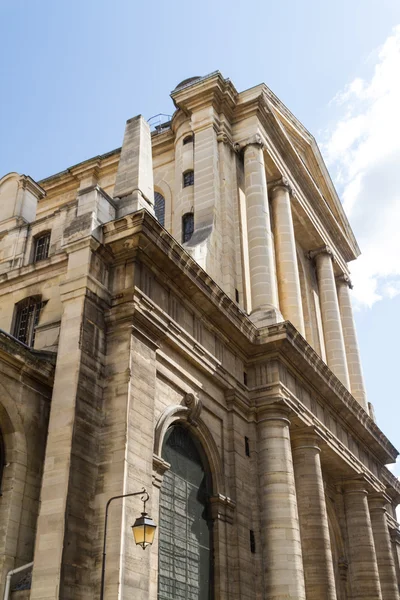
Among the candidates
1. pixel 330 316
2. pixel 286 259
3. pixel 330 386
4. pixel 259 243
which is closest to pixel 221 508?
pixel 330 386

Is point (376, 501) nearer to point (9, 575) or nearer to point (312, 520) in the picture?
point (312, 520)

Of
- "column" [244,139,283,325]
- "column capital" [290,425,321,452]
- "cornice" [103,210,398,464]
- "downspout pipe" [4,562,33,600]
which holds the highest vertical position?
"column" [244,139,283,325]

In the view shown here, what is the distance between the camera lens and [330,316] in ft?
111

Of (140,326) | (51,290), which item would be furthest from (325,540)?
(51,290)

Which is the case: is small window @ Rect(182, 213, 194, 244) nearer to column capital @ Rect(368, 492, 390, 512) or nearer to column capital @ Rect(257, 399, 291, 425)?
column capital @ Rect(257, 399, 291, 425)

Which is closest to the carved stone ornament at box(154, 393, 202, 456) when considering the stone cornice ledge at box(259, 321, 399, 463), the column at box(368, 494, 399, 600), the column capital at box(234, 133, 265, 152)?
the stone cornice ledge at box(259, 321, 399, 463)

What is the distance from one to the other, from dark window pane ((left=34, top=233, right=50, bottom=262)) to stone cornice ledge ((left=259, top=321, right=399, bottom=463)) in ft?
23.9

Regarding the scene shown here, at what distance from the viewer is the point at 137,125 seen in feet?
71.6

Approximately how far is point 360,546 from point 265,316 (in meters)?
10.4

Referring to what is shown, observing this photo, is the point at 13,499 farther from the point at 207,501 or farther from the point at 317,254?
the point at 317,254

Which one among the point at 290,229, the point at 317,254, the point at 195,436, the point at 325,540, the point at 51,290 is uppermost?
the point at 317,254

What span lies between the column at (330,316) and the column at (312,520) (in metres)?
8.95

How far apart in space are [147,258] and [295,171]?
16.5 m

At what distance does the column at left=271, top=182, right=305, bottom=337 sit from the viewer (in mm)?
28062
